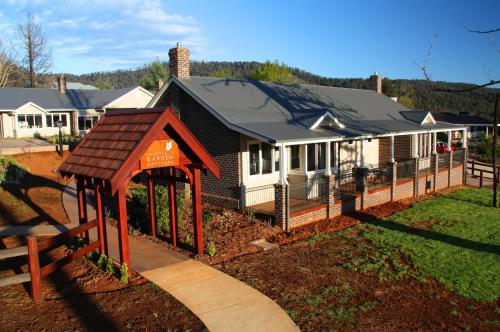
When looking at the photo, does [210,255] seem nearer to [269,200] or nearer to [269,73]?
[269,200]

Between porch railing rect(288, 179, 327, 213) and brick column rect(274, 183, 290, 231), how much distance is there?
63 centimetres

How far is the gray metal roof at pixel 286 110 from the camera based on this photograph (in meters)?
15.2

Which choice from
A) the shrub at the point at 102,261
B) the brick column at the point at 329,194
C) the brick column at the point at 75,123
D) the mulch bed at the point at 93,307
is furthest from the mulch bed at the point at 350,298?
the brick column at the point at 75,123

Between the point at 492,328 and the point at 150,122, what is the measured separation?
702 centimetres

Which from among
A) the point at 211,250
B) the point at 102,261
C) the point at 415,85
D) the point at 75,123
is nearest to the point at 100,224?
the point at 102,261

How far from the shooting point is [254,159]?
643 inches

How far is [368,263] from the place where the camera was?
10.0 m

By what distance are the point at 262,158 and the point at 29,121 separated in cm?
3035

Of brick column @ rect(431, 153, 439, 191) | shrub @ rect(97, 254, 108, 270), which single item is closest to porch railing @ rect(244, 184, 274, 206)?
shrub @ rect(97, 254, 108, 270)

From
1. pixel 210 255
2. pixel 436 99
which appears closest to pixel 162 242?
pixel 210 255

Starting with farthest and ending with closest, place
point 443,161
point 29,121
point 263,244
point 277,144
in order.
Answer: point 29,121 < point 443,161 < point 277,144 < point 263,244

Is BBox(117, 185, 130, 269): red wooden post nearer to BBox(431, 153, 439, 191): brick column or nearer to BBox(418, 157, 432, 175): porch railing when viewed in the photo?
BBox(418, 157, 432, 175): porch railing

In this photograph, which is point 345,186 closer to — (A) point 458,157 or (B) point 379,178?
(B) point 379,178

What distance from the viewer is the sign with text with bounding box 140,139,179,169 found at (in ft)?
29.5
